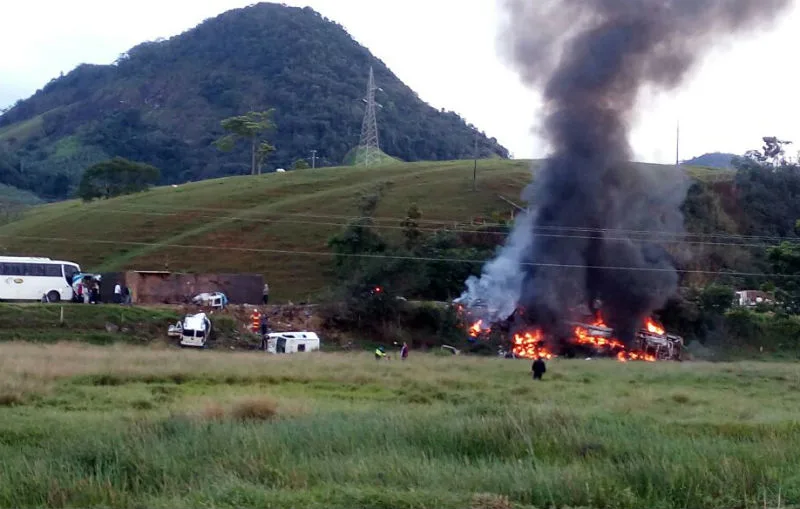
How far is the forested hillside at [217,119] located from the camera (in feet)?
506

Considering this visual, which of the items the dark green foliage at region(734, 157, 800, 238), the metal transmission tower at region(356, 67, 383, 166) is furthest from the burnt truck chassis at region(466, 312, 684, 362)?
the metal transmission tower at region(356, 67, 383, 166)

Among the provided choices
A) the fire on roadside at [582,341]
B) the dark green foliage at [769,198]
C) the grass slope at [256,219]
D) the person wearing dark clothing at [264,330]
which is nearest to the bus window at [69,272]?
the person wearing dark clothing at [264,330]

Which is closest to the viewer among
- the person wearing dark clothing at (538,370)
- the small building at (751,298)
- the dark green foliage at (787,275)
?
the person wearing dark clothing at (538,370)

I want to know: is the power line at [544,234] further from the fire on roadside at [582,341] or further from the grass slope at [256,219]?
the fire on roadside at [582,341]

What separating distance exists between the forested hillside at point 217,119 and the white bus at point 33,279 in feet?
292

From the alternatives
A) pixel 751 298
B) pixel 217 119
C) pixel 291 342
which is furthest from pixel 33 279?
pixel 217 119

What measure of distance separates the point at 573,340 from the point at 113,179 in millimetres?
64994

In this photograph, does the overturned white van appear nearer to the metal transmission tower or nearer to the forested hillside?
the metal transmission tower

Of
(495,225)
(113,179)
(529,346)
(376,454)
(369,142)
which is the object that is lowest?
(529,346)

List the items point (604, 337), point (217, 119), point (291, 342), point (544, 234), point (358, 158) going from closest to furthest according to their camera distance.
Result: 1. point (291, 342)
2. point (604, 337)
3. point (544, 234)
4. point (358, 158)
5. point (217, 119)

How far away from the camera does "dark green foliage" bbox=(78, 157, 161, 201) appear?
97125 millimetres

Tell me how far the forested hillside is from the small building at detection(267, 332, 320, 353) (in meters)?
101

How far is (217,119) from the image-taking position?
17412 cm

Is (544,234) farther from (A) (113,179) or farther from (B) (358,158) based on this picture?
(B) (358,158)
